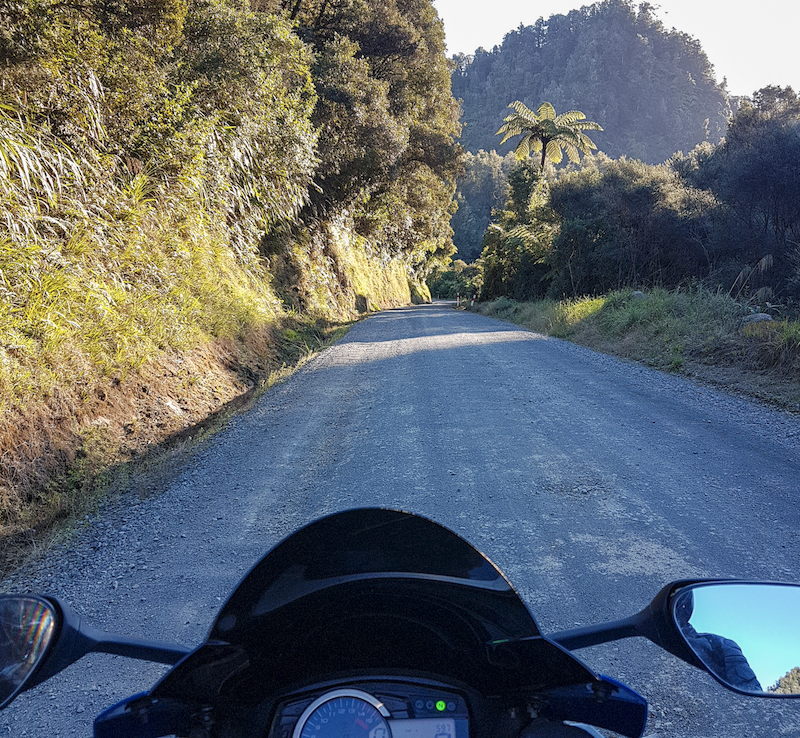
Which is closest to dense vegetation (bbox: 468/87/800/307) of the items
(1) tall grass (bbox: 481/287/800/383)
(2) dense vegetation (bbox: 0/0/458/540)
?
(1) tall grass (bbox: 481/287/800/383)

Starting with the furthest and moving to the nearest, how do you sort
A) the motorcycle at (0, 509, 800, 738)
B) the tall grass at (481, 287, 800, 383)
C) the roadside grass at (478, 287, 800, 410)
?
the tall grass at (481, 287, 800, 383) < the roadside grass at (478, 287, 800, 410) < the motorcycle at (0, 509, 800, 738)

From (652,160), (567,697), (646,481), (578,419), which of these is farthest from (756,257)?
(652,160)

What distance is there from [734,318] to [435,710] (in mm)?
9961

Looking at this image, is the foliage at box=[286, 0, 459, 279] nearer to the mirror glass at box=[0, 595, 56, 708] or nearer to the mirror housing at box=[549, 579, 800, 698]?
the mirror glass at box=[0, 595, 56, 708]

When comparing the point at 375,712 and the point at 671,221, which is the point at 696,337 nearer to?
the point at 671,221

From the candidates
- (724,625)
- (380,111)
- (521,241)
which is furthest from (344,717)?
(521,241)

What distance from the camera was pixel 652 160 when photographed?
119000 mm

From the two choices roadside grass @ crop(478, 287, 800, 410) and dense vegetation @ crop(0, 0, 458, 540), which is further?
roadside grass @ crop(478, 287, 800, 410)

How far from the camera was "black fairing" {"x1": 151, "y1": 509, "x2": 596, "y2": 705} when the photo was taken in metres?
1.27

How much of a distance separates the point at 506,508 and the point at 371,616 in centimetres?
238

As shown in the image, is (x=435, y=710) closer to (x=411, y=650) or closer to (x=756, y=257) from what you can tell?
(x=411, y=650)

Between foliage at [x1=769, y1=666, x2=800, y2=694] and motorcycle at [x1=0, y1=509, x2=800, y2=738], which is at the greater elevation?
motorcycle at [x1=0, y1=509, x2=800, y2=738]

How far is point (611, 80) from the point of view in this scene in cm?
14138

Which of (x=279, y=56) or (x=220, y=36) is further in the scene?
(x=279, y=56)
